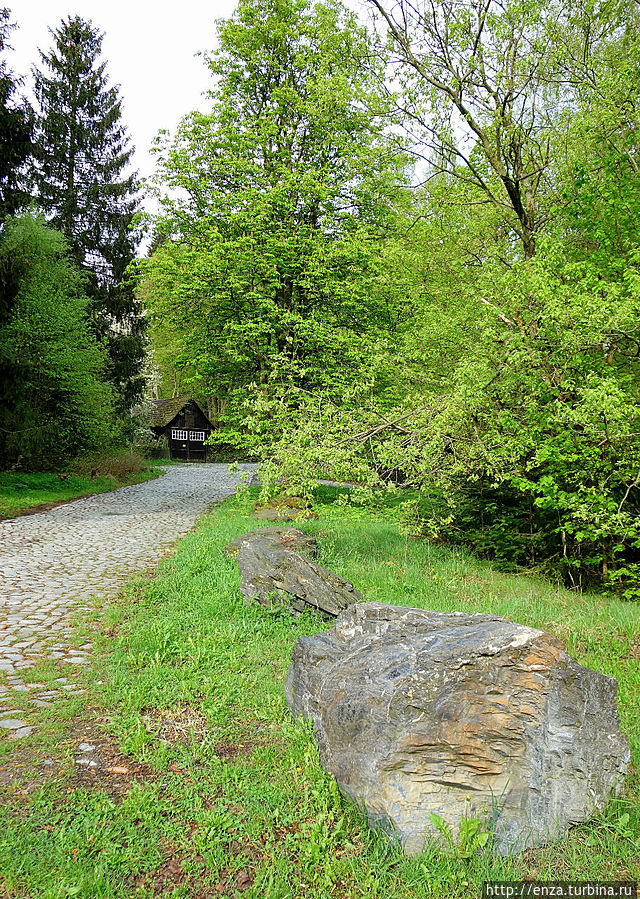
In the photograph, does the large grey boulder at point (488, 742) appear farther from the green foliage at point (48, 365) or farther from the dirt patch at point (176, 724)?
the green foliage at point (48, 365)

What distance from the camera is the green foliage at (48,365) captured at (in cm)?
1889

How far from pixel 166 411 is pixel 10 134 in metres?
31.0

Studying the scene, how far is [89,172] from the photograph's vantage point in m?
24.8

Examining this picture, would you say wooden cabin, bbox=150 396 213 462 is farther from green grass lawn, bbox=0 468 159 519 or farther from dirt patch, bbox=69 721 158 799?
dirt patch, bbox=69 721 158 799

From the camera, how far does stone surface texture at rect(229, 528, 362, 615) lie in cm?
635

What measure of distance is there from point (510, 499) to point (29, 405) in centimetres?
1730

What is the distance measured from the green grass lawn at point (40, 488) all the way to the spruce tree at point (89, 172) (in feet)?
22.0

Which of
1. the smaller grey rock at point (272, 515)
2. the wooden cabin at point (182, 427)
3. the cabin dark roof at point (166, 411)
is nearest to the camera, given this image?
the smaller grey rock at point (272, 515)

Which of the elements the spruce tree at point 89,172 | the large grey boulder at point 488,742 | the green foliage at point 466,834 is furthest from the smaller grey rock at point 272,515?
the spruce tree at point 89,172

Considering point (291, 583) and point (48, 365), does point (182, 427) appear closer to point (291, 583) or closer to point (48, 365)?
point (48, 365)

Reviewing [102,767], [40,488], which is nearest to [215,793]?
[102,767]

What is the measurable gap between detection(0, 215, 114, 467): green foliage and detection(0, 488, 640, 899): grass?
49.8 feet

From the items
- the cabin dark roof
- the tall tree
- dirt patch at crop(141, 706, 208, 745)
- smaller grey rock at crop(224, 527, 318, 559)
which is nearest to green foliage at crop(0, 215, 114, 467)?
the tall tree

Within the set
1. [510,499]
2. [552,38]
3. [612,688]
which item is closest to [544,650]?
[612,688]
